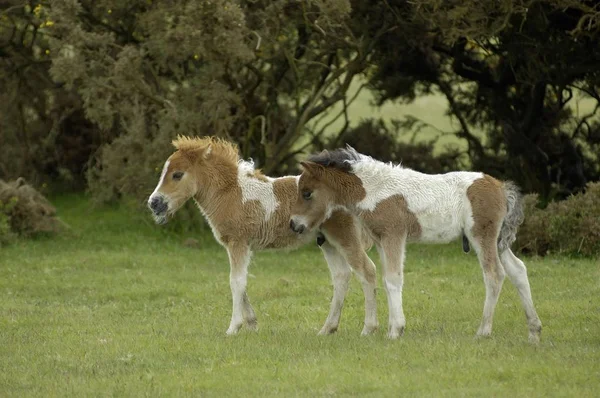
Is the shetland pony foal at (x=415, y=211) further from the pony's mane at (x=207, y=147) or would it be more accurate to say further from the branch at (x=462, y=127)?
the branch at (x=462, y=127)

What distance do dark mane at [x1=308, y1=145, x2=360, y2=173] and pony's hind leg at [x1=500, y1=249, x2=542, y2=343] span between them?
202cm

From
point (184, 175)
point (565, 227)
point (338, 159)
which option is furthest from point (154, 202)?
point (565, 227)

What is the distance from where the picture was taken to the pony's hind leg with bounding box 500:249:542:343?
11023 millimetres

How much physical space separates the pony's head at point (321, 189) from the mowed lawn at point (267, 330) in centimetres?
142

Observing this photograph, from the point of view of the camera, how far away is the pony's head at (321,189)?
11.6 meters

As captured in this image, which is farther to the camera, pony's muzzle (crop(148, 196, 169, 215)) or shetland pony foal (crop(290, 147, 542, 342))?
pony's muzzle (crop(148, 196, 169, 215))

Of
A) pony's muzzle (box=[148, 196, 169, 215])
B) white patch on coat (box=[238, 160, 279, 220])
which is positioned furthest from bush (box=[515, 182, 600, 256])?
pony's muzzle (box=[148, 196, 169, 215])

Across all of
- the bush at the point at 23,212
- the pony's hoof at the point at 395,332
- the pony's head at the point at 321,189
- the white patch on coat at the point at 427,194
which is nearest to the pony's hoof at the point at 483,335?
the pony's hoof at the point at 395,332

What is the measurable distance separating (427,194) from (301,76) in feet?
Result: 43.2

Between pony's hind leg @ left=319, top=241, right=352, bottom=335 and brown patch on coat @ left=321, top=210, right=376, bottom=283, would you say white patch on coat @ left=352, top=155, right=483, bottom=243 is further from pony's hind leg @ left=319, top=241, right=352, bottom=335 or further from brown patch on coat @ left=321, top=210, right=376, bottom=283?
Result: pony's hind leg @ left=319, top=241, right=352, bottom=335

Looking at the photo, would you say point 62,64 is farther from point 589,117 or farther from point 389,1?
point 589,117

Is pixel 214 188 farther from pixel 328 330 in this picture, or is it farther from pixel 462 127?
pixel 462 127

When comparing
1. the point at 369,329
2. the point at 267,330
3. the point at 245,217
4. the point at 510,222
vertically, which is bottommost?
the point at 267,330

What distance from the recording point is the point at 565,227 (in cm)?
1881
